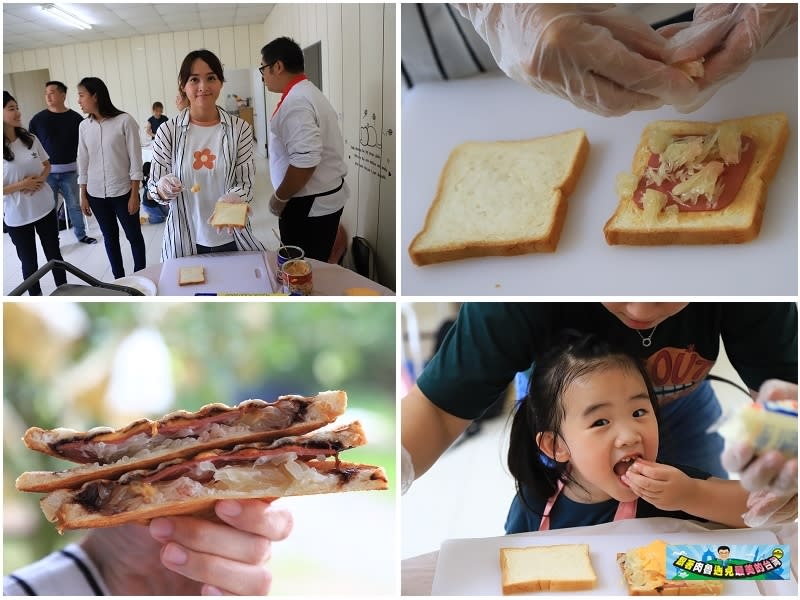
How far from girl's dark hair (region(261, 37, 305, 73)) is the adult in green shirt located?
1.54 ft

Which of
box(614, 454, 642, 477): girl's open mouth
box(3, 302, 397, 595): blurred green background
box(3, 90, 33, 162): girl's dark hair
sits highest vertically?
box(3, 90, 33, 162): girl's dark hair

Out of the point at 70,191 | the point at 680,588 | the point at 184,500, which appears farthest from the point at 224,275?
the point at 680,588

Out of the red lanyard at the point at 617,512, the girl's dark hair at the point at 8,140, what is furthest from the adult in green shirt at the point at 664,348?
the girl's dark hair at the point at 8,140

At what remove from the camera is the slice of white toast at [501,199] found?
1162 mm

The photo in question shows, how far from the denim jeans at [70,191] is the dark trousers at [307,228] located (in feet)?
1.04

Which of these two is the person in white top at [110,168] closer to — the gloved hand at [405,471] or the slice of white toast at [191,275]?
the slice of white toast at [191,275]

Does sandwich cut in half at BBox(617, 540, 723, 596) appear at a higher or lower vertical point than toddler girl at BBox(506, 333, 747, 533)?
lower

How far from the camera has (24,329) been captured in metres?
1.05

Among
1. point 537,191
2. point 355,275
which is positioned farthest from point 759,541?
point 355,275

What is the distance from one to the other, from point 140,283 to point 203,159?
23 centimetres

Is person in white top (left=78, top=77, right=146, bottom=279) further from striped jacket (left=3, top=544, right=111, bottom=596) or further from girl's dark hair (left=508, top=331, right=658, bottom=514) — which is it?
girl's dark hair (left=508, top=331, right=658, bottom=514)

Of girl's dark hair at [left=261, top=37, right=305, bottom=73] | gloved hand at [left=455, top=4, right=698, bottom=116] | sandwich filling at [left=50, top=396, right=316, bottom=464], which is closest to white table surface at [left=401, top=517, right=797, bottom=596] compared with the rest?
sandwich filling at [left=50, top=396, right=316, bottom=464]

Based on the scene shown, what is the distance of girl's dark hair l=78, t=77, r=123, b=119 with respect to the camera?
100 centimetres

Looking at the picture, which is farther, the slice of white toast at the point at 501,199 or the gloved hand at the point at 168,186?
the slice of white toast at the point at 501,199
